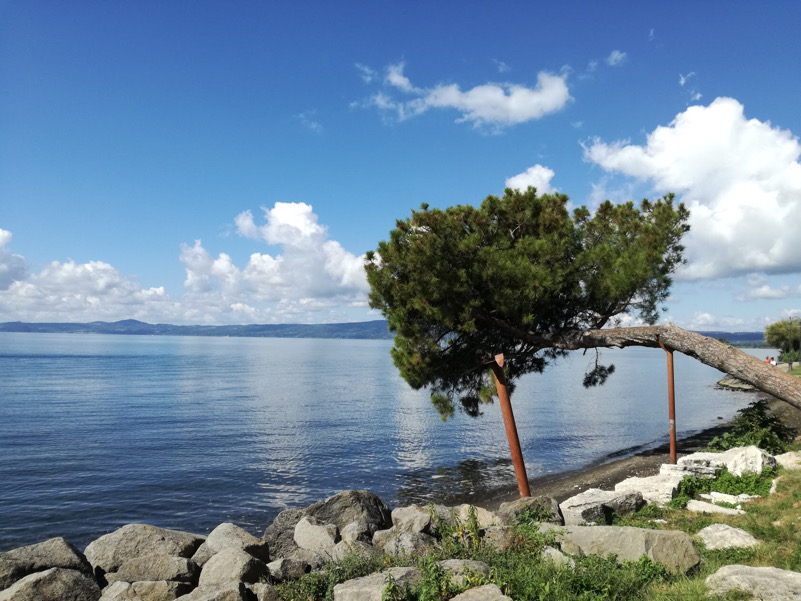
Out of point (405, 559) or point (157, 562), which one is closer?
point (405, 559)

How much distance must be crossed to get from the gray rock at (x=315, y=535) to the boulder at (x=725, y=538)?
25.2ft

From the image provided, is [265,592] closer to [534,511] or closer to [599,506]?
[534,511]

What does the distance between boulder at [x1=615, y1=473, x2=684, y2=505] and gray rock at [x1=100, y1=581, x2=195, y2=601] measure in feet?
35.2

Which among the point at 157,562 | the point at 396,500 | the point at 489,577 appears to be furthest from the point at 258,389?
the point at 489,577

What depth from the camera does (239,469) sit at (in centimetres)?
2762

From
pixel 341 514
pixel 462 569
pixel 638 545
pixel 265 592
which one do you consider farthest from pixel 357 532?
pixel 638 545

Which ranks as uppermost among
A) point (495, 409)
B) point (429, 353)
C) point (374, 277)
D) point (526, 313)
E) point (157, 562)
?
point (374, 277)

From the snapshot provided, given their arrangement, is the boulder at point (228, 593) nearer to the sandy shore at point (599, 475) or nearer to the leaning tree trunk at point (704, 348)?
the leaning tree trunk at point (704, 348)

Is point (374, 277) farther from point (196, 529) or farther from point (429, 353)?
point (196, 529)

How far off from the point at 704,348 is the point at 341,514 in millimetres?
10394

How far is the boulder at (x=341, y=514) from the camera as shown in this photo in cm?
1463

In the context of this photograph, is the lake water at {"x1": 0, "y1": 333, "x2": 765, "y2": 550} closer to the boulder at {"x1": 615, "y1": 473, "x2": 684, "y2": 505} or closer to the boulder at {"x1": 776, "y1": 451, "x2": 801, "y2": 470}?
the boulder at {"x1": 615, "y1": 473, "x2": 684, "y2": 505}

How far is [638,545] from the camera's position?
29.0ft

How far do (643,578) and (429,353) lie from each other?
11446mm
